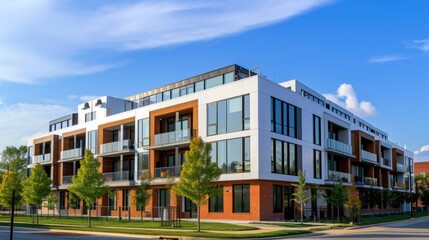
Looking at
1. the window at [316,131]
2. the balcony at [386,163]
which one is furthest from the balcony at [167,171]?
the balcony at [386,163]

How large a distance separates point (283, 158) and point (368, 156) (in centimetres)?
2529

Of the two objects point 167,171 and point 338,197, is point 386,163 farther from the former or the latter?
point 167,171

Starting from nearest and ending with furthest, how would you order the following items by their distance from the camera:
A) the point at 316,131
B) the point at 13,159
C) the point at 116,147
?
the point at 316,131, the point at 116,147, the point at 13,159

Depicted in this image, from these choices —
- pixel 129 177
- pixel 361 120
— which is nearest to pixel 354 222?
pixel 129 177

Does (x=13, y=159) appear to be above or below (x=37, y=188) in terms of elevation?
above

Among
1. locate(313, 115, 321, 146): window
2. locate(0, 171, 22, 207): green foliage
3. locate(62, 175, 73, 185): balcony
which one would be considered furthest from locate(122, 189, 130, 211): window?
locate(313, 115, 321, 146): window

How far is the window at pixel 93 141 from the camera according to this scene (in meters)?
58.0

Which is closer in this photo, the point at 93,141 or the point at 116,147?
the point at 116,147

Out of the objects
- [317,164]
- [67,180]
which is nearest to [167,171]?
[317,164]

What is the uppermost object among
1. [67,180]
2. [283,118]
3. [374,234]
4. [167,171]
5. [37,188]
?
[283,118]

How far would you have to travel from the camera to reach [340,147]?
2104 inches

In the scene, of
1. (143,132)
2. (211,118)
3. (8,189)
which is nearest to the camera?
(211,118)

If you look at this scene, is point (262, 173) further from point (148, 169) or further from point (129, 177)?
point (129, 177)

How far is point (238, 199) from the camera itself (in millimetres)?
40156
